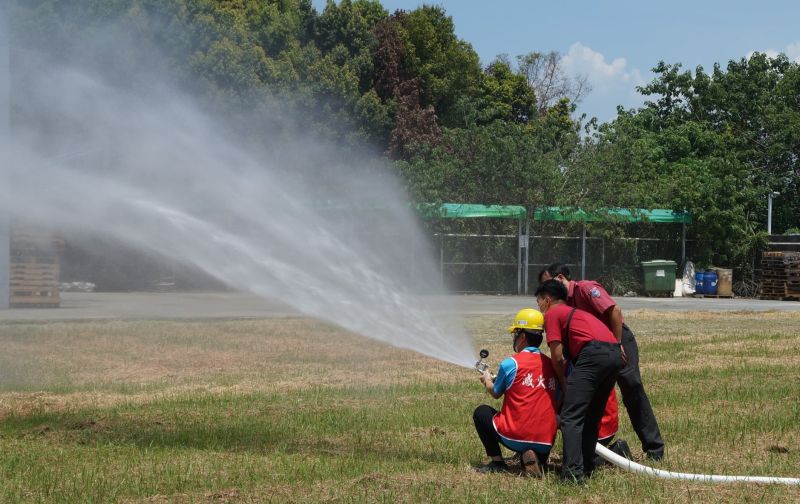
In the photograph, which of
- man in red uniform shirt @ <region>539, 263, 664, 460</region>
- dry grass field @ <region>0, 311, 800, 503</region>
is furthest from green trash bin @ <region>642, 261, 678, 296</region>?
man in red uniform shirt @ <region>539, 263, 664, 460</region>

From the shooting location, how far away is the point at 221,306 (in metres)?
27.9

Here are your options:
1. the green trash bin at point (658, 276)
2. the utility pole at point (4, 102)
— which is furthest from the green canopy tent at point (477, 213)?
the utility pole at point (4, 102)

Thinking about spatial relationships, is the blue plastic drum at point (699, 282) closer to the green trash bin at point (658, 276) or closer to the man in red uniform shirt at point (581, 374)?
the green trash bin at point (658, 276)

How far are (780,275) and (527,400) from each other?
106 ft

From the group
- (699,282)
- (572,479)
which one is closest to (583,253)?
(699,282)

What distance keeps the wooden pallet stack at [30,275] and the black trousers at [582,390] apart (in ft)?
74.3

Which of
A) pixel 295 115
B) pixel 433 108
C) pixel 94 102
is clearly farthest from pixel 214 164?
pixel 433 108

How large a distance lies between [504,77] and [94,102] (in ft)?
144

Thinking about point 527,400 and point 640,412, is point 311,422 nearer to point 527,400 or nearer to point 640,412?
point 527,400

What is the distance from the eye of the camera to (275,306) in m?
27.6

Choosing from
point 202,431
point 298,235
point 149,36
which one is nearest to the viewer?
point 202,431

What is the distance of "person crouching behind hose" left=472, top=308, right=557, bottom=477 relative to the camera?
7703 millimetres

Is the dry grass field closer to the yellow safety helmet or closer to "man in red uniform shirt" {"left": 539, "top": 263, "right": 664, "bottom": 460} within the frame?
"man in red uniform shirt" {"left": 539, "top": 263, "right": 664, "bottom": 460}

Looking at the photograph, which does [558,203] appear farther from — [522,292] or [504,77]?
[504,77]
